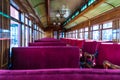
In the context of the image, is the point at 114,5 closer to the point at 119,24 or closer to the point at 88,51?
the point at 119,24

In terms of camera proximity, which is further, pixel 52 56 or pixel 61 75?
pixel 52 56

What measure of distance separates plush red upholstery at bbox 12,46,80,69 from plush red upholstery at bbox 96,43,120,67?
0.89 m

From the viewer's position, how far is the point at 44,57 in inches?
147

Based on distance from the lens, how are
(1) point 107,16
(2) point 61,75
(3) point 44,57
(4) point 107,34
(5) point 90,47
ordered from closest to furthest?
(2) point 61,75
(3) point 44,57
(5) point 90,47
(1) point 107,16
(4) point 107,34

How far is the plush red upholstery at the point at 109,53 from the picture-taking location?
161 inches

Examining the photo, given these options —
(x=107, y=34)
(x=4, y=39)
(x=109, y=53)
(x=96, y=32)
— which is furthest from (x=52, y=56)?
(x=96, y=32)

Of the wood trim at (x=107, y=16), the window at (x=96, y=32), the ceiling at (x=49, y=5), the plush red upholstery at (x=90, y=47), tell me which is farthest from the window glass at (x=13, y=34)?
the window at (x=96, y=32)

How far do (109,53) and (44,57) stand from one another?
1.58m

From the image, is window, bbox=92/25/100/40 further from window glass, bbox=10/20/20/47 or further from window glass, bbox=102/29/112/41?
window glass, bbox=10/20/20/47

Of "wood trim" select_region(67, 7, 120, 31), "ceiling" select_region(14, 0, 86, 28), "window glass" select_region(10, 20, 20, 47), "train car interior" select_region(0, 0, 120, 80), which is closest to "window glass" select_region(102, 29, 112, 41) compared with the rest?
"train car interior" select_region(0, 0, 120, 80)

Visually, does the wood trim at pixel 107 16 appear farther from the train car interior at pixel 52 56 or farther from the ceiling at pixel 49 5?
the ceiling at pixel 49 5

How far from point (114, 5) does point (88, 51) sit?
77.8 inches

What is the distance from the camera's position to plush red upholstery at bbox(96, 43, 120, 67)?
Answer: 13.4ft

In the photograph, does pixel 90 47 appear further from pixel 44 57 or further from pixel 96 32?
pixel 96 32
